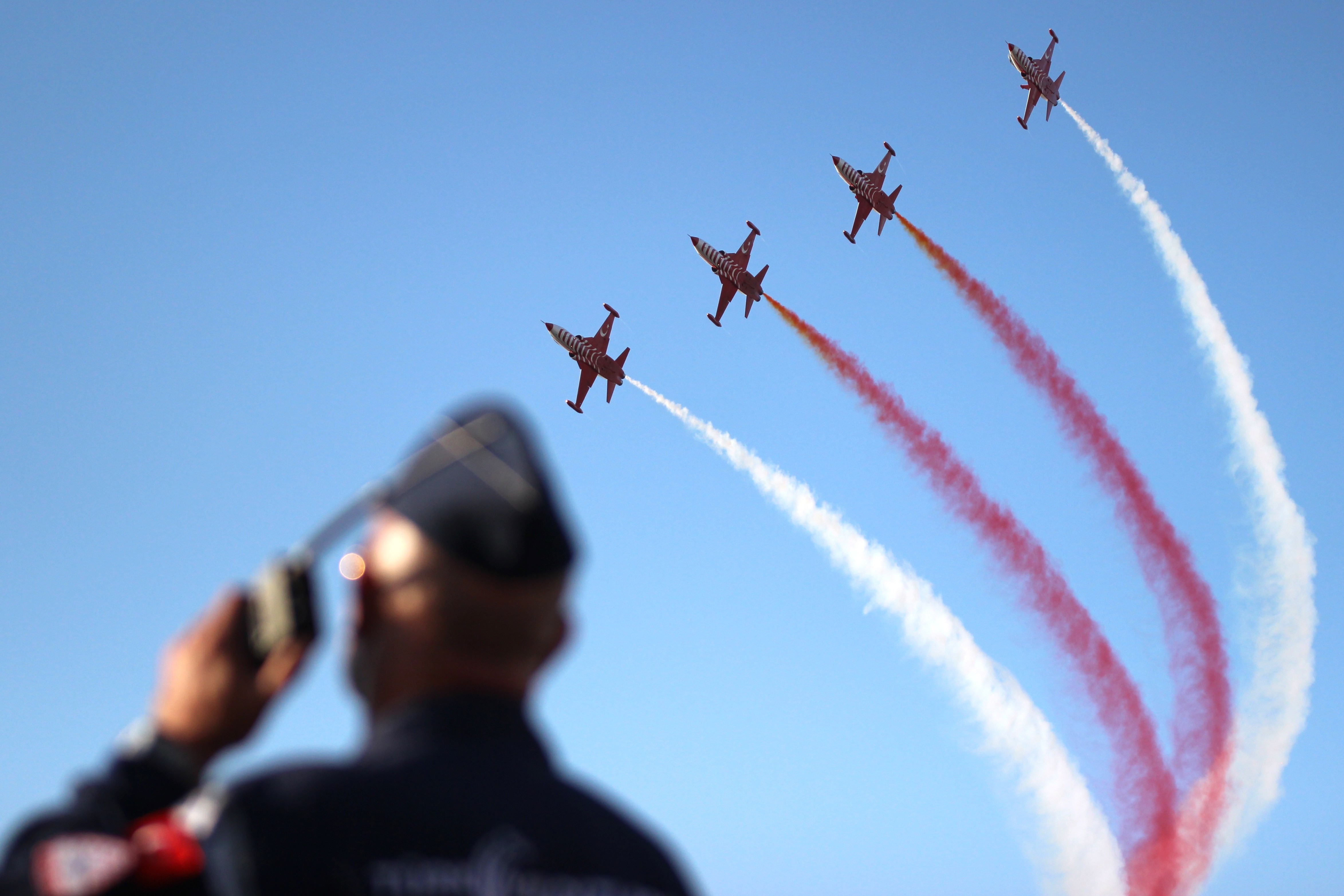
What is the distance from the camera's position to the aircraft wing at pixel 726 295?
78.4m

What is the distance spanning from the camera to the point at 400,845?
290 centimetres

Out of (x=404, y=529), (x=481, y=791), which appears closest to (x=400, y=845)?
(x=481, y=791)

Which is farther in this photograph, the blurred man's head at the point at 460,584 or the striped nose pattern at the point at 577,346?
the striped nose pattern at the point at 577,346

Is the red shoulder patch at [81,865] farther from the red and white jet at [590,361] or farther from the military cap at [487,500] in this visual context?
the red and white jet at [590,361]

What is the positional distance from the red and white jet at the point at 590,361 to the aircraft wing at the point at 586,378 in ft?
0.07

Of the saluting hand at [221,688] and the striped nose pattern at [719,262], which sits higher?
the striped nose pattern at [719,262]

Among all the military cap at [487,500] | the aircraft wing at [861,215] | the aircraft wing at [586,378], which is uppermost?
the aircraft wing at [861,215]

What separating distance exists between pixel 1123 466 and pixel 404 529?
65.0 meters

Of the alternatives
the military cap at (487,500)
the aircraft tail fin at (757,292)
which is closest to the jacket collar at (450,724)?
the military cap at (487,500)

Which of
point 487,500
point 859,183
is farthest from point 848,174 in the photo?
point 487,500

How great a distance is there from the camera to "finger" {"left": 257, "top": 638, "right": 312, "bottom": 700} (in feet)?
10.8

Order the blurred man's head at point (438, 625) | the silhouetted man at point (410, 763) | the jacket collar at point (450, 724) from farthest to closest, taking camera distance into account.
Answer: the blurred man's head at point (438, 625), the jacket collar at point (450, 724), the silhouetted man at point (410, 763)

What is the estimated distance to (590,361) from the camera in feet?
260

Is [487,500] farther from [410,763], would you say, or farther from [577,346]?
[577,346]
